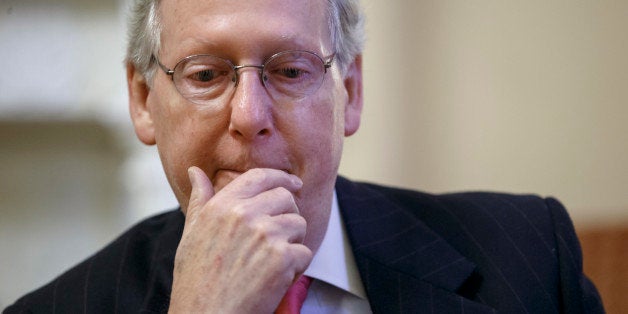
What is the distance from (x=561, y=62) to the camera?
3367 millimetres

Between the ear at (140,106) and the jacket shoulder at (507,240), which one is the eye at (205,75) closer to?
the ear at (140,106)

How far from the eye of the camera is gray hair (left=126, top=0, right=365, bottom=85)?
6.06 feet

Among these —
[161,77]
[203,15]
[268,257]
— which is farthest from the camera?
[161,77]

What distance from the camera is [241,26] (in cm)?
167

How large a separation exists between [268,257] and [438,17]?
223 cm

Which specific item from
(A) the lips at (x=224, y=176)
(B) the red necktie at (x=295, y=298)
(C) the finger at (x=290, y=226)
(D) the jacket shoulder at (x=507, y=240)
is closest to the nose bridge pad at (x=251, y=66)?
(A) the lips at (x=224, y=176)

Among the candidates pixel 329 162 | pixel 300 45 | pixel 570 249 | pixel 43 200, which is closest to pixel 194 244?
pixel 329 162

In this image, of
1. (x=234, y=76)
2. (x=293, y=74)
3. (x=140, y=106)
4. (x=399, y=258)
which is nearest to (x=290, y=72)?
(x=293, y=74)

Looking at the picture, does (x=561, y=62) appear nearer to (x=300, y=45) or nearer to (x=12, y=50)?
(x=300, y=45)

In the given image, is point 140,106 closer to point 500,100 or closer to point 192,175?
point 192,175

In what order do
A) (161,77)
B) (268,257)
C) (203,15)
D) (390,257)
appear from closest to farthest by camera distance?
(268,257)
(203,15)
(161,77)
(390,257)

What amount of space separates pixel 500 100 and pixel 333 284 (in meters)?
1.82

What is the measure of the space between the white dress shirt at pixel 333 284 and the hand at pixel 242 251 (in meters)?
0.30

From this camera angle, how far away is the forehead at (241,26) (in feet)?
5.47
